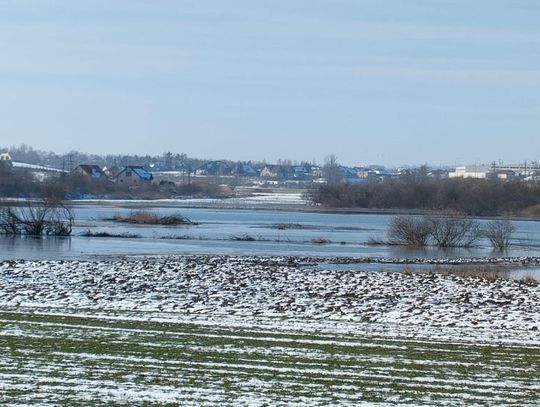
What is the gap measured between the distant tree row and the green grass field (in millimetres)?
92677

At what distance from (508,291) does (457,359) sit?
1237 centimetres

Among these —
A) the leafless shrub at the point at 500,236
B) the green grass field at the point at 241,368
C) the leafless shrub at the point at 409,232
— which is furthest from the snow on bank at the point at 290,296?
the leafless shrub at the point at 409,232

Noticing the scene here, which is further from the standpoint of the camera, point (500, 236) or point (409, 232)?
point (409, 232)

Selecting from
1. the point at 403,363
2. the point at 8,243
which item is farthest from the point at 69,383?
the point at 8,243

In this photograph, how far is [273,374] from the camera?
1403cm

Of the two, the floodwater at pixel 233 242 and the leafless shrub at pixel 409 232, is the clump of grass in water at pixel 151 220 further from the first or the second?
the leafless shrub at pixel 409 232

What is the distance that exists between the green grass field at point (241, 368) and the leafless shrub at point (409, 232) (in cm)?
4603

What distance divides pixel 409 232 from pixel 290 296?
130ft

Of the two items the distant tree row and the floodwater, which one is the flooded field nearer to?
the floodwater

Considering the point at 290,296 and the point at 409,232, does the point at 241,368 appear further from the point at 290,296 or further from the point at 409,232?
the point at 409,232

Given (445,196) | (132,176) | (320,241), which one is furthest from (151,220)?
(132,176)

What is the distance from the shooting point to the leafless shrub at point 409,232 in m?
64.4

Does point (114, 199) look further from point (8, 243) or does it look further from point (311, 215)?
point (8, 243)

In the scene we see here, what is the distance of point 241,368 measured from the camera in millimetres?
14453
